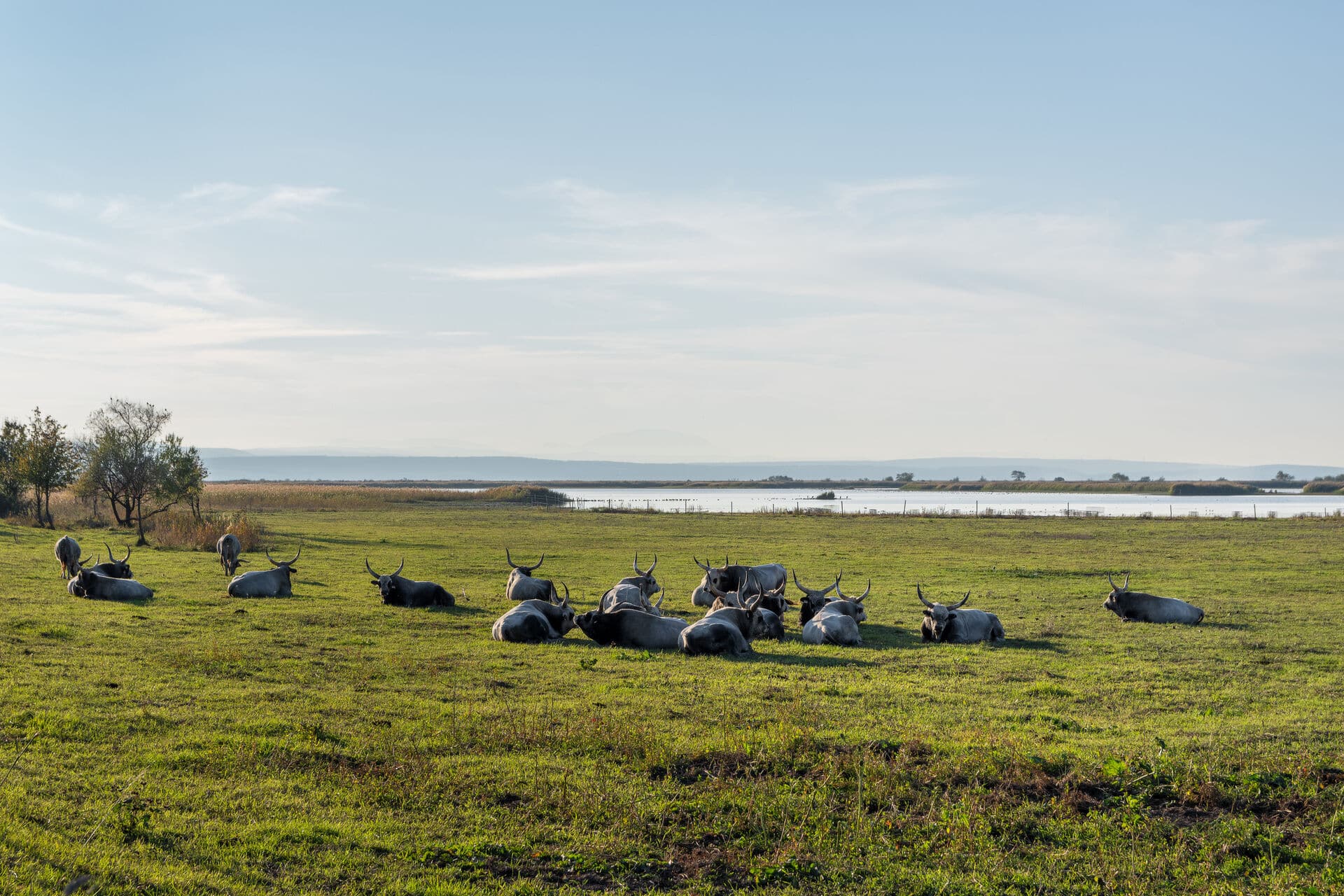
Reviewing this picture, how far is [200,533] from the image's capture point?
126 feet

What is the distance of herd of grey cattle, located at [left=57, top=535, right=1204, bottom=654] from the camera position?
1764 centimetres

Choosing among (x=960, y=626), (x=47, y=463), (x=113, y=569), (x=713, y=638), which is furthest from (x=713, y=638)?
(x=47, y=463)

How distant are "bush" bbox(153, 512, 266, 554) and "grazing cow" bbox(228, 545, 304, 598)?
45.2 feet

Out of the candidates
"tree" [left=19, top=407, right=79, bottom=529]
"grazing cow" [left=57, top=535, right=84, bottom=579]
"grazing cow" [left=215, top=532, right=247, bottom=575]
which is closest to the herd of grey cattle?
"grazing cow" [left=57, top=535, right=84, bottom=579]

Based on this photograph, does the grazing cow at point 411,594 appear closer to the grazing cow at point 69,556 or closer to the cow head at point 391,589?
the cow head at point 391,589

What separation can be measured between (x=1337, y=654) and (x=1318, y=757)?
7.82 meters

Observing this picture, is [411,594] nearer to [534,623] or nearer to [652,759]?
[534,623]

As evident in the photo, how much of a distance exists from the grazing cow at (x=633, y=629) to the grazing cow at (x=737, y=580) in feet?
15.7

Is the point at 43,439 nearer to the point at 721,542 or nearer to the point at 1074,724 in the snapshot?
the point at 721,542

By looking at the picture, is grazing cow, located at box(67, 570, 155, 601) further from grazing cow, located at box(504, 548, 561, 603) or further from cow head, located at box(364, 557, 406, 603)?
grazing cow, located at box(504, 548, 561, 603)

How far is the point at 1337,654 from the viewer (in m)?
16.6

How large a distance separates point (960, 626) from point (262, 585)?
15406 mm

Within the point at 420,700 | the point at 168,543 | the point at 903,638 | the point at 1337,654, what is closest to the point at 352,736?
the point at 420,700

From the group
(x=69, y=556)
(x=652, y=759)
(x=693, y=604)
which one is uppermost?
(x=69, y=556)
